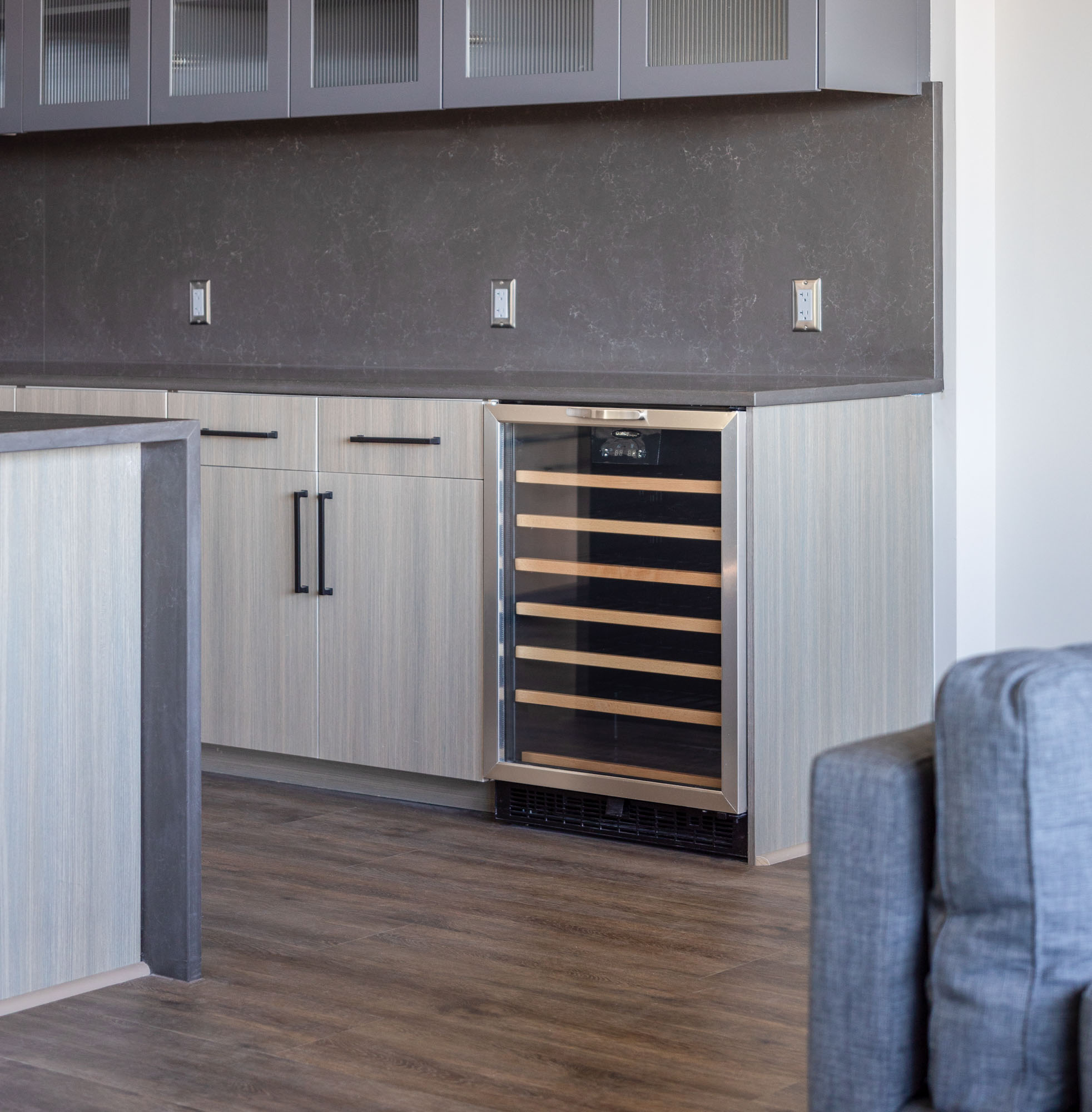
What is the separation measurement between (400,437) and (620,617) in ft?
2.15

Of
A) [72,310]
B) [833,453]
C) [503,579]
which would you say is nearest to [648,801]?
[503,579]

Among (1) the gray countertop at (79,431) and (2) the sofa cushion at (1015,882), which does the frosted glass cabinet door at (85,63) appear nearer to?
(1) the gray countertop at (79,431)

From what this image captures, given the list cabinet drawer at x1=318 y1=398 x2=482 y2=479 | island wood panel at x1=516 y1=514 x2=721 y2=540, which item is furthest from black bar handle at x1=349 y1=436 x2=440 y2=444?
island wood panel at x1=516 y1=514 x2=721 y2=540

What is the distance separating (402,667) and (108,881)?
1.20 meters

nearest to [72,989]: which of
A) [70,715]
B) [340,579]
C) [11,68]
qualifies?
[70,715]

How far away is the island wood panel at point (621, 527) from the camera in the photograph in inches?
130

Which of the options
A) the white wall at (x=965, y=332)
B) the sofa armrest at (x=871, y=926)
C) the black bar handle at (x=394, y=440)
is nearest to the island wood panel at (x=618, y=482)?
the black bar handle at (x=394, y=440)

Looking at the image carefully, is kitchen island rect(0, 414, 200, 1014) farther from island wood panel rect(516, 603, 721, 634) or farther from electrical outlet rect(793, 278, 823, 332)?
electrical outlet rect(793, 278, 823, 332)

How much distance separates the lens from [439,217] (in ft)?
14.1

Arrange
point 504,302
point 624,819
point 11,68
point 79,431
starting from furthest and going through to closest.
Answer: point 11,68 → point 504,302 → point 624,819 → point 79,431

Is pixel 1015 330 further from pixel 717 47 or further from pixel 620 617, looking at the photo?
pixel 620 617

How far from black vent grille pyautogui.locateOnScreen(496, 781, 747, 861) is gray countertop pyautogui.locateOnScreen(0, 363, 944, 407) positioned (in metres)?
0.84

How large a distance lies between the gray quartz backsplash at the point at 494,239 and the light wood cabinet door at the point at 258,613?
672mm

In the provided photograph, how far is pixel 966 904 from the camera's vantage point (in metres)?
1.47
